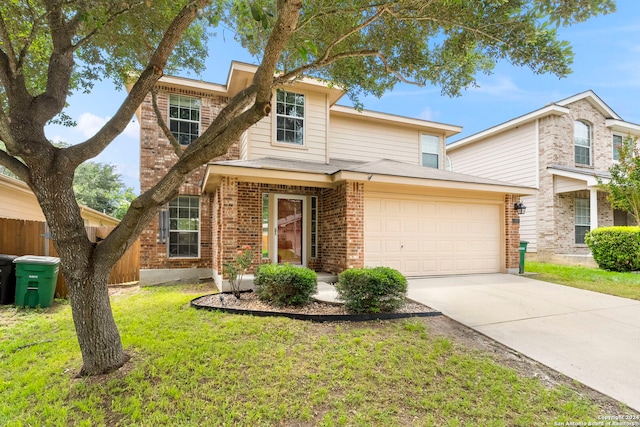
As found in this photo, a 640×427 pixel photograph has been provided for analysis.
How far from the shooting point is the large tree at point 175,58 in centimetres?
325

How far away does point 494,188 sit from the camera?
8.85 meters

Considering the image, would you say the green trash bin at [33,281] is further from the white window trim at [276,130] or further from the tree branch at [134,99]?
the white window trim at [276,130]

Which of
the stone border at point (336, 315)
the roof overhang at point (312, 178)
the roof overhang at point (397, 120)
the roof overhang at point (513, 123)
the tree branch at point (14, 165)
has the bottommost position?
the stone border at point (336, 315)

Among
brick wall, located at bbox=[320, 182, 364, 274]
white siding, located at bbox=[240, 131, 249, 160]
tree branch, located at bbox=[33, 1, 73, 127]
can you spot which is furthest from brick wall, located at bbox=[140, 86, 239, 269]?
tree branch, located at bbox=[33, 1, 73, 127]

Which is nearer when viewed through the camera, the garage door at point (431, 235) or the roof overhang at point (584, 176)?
the garage door at point (431, 235)

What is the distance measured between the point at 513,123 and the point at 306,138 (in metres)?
10.7

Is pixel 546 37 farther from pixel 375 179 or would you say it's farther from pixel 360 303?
pixel 360 303

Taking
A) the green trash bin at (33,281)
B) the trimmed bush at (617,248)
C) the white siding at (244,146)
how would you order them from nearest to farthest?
the green trash bin at (33,281) → the white siding at (244,146) → the trimmed bush at (617,248)

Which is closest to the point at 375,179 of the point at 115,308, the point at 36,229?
the point at 115,308

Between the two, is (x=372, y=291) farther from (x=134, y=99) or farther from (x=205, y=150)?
(x=134, y=99)

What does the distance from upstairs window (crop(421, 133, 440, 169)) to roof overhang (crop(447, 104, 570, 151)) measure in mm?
4659

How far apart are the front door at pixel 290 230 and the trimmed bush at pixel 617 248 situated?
10.3 m

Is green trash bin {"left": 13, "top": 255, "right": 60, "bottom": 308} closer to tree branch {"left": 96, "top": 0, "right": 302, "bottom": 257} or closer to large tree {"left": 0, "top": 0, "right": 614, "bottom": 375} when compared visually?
large tree {"left": 0, "top": 0, "right": 614, "bottom": 375}

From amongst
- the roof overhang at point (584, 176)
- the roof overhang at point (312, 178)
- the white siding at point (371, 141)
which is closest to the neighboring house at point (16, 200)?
the roof overhang at point (312, 178)
